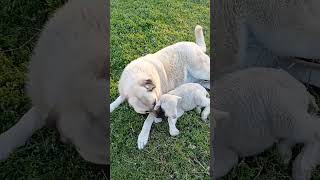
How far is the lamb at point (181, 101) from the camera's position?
188 centimetres

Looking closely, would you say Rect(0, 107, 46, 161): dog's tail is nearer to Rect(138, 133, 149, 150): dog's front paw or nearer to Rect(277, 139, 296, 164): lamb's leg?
Rect(138, 133, 149, 150): dog's front paw

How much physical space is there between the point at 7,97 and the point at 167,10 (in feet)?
2.66

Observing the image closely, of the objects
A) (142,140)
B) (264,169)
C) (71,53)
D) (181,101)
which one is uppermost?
(71,53)

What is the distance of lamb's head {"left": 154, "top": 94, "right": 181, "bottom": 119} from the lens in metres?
1.88

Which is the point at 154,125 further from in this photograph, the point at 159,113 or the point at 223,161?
the point at 223,161

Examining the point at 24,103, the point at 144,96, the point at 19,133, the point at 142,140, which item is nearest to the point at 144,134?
the point at 142,140

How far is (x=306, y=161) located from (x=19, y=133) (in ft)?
3.16

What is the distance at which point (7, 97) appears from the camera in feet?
7.67

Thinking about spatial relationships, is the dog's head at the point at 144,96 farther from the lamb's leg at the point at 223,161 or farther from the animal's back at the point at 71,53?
the lamb's leg at the point at 223,161

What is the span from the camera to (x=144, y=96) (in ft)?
6.09

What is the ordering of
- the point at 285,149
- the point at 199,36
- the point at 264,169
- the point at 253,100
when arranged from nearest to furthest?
1. the point at 199,36
2. the point at 253,100
3. the point at 285,149
4. the point at 264,169

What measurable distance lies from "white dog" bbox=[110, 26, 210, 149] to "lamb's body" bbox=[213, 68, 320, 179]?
0.31ft

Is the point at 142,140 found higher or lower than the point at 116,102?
lower

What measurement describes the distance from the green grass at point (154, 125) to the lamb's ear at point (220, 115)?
0.05 meters
